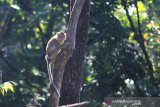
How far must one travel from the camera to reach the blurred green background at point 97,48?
1049cm

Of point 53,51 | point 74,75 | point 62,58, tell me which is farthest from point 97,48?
point 62,58

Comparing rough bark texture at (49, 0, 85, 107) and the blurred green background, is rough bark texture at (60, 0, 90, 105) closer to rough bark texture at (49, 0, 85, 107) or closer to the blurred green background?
rough bark texture at (49, 0, 85, 107)

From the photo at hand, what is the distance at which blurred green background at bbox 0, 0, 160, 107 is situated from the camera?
1049cm

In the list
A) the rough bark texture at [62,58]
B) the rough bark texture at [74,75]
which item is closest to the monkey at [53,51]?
the rough bark texture at [62,58]

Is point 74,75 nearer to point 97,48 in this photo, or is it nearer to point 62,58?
point 62,58

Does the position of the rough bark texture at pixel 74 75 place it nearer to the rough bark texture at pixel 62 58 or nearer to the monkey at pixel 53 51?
the monkey at pixel 53 51

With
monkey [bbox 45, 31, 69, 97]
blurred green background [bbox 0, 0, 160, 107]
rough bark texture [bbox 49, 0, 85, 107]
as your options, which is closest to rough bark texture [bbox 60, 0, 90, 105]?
monkey [bbox 45, 31, 69, 97]

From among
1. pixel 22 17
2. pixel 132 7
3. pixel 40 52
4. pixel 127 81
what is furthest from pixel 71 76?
pixel 22 17

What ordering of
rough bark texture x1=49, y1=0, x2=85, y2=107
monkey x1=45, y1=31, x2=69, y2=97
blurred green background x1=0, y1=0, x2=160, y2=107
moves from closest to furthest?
rough bark texture x1=49, y1=0, x2=85, y2=107, monkey x1=45, y1=31, x2=69, y2=97, blurred green background x1=0, y1=0, x2=160, y2=107

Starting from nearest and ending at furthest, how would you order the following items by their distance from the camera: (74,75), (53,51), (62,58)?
(62,58) → (53,51) → (74,75)

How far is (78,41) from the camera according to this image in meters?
7.22

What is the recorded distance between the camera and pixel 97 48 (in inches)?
494

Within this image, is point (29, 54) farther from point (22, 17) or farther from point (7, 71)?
point (22, 17)

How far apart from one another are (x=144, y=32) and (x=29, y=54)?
336 cm
